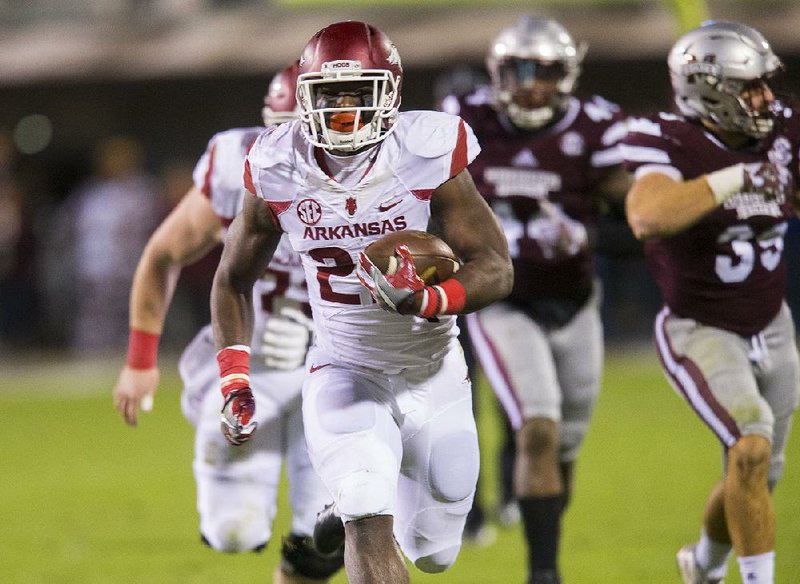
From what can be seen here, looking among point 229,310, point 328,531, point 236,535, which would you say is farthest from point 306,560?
point 229,310

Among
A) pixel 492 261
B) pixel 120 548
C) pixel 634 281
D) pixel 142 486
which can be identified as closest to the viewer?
pixel 492 261

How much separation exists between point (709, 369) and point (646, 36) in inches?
410

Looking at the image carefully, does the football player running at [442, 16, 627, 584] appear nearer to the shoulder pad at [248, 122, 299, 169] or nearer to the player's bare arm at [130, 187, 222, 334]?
the player's bare arm at [130, 187, 222, 334]

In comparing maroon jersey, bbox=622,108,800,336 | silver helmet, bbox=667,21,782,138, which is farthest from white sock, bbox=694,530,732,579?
silver helmet, bbox=667,21,782,138

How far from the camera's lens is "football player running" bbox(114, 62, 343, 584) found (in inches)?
176

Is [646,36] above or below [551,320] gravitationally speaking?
below

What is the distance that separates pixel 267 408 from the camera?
4531 mm

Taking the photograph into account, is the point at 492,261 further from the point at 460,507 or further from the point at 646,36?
the point at 646,36

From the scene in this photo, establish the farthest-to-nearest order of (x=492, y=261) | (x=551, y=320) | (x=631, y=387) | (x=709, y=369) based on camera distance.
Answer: (x=631, y=387)
(x=551, y=320)
(x=709, y=369)
(x=492, y=261)

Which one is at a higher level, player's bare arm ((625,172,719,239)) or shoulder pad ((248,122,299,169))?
shoulder pad ((248,122,299,169))

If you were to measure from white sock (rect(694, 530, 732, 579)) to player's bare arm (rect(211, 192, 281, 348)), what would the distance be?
5.51 ft

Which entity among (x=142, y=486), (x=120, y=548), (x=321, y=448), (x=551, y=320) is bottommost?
(x=142, y=486)

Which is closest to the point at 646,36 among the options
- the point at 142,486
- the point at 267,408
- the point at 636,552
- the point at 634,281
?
the point at 634,281

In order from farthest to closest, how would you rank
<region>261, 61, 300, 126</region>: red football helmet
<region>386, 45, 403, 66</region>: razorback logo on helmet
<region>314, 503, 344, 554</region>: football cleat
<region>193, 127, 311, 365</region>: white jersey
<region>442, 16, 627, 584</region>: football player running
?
<region>442, 16, 627, 584</region>: football player running, <region>261, 61, 300, 126</region>: red football helmet, <region>193, 127, 311, 365</region>: white jersey, <region>314, 503, 344, 554</region>: football cleat, <region>386, 45, 403, 66</region>: razorback logo on helmet
